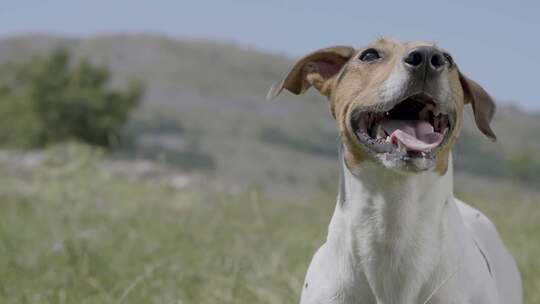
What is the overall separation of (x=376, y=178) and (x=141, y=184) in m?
10.4

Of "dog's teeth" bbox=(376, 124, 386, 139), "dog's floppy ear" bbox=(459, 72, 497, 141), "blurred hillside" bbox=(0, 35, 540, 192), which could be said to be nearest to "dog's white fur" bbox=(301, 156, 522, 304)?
"dog's teeth" bbox=(376, 124, 386, 139)

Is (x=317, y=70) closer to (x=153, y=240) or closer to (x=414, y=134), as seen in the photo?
(x=414, y=134)

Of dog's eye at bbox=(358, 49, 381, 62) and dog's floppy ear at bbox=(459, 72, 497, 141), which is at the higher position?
dog's eye at bbox=(358, 49, 381, 62)

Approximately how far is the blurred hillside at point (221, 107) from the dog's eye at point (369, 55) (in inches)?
3936

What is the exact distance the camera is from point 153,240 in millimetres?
7406

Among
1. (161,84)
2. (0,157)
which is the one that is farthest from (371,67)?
(161,84)

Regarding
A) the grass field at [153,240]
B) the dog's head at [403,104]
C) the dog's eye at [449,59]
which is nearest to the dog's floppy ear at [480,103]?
the dog's head at [403,104]

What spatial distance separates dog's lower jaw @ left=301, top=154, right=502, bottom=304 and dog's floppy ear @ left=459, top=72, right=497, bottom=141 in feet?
1.02

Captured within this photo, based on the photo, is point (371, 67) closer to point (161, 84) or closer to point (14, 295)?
point (14, 295)

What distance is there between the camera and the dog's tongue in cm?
294

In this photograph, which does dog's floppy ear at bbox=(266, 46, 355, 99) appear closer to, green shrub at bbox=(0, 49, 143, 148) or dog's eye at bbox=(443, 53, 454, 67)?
dog's eye at bbox=(443, 53, 454, 67)

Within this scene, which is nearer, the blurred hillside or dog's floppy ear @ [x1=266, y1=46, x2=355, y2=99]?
dog's floppy ear @ [x1=266, y1=46, x2=355, y2=99]

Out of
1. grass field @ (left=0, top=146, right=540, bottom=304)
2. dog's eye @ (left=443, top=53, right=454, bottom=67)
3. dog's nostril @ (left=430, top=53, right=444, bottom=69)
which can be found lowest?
grass field @ (left=0, top=146, right=540, bottom=304)

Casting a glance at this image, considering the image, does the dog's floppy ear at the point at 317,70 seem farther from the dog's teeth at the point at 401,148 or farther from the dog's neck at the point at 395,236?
the dog's teeth at the point at 401,148
